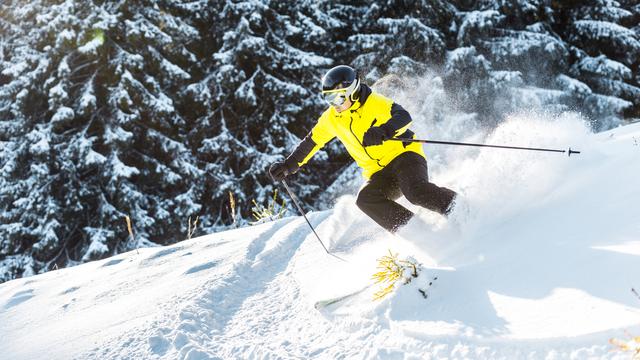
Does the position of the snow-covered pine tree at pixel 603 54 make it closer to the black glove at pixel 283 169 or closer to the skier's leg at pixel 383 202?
the skier's leg at pixel 383 202

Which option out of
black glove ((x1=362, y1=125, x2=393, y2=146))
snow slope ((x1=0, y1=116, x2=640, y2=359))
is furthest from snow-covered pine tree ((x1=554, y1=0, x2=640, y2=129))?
black glove ((x1=362, y1=125, x2=393, y2=146))

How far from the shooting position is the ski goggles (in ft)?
13.3

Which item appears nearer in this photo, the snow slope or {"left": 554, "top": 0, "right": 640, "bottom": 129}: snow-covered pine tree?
the snow slope

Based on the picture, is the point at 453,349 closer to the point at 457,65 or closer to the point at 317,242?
the point at 317,242

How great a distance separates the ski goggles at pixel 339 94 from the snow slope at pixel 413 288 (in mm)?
1129

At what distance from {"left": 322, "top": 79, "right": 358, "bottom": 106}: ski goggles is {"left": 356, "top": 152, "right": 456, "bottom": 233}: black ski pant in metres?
0.67

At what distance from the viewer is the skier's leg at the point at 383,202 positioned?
409 centimetres

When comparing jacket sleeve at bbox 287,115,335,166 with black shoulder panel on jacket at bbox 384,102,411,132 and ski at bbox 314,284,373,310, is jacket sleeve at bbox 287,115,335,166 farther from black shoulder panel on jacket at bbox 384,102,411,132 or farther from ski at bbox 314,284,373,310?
ski at bbox 314,284,373,310

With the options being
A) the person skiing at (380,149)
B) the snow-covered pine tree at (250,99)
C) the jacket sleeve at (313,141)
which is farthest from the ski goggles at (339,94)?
the snow-covered pine tree at (250,99)

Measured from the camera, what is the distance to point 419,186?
13.0 feet

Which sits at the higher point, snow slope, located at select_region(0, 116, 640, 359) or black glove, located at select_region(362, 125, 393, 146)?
black glove, located at select_region(362, 125, 393, 146)

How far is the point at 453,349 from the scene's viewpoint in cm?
229

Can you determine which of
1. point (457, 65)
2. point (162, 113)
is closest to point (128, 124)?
point (162, 113)

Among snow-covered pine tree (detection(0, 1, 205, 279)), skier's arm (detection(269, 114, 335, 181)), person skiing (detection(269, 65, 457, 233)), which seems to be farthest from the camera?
snow-covered pine tree (detection(0, 1, 205, 279))
